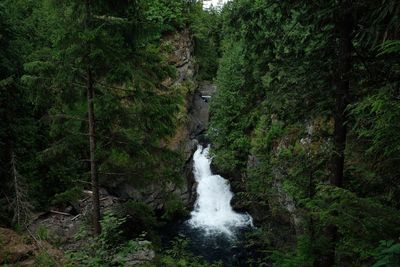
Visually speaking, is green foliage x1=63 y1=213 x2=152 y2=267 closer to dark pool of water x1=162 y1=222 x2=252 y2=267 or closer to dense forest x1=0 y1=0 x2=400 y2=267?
dense forest x1=0 y1=0 x2=400 y2=267

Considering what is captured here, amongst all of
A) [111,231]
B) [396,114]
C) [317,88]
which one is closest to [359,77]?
[317,88]

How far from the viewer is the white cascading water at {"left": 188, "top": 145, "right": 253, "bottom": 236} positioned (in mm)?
19486

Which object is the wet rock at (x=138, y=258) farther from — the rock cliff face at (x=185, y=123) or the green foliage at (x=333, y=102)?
the rock cliff face at (x=185, y=123)

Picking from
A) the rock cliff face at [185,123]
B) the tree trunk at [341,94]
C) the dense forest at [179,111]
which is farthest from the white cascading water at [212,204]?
the tree trunk at [341,94]

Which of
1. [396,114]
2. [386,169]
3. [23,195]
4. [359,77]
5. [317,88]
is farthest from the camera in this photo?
[23,195]

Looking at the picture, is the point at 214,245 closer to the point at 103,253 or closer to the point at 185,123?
the point at 185,123

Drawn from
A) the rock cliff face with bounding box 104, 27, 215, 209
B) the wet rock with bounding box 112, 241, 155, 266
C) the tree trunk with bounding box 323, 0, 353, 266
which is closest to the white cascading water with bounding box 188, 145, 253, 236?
the rock cliff face with bounding box 104, 27, 215, 209

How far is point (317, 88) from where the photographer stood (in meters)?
6.29

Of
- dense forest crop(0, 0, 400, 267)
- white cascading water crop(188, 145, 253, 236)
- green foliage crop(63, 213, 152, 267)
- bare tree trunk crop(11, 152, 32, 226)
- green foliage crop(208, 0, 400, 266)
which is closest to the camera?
green foliage crop(208, 0, 400, 266)

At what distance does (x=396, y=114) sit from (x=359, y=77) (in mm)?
2325

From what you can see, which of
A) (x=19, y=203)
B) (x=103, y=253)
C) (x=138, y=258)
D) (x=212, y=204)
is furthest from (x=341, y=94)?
(x=212, y=204)

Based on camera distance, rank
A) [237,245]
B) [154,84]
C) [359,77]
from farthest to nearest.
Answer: [237,245]
[154,84]
[359,77]

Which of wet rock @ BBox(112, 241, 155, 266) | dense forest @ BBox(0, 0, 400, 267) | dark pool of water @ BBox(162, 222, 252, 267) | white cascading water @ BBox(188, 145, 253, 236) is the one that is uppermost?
dense forest @ BBox(0, 0, 400, 267)

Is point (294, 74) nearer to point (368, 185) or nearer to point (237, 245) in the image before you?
point (368, 185)
